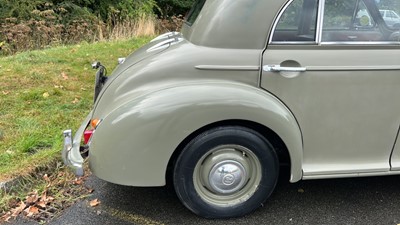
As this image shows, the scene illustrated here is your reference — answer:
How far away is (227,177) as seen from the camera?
9.59 ft

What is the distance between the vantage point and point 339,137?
293 cm

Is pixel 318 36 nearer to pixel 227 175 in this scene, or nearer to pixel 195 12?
pixel 195 12

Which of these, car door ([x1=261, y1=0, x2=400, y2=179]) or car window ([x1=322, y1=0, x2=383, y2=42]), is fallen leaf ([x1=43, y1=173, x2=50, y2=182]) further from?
car window ([x1=322, y1=0, x2=383, y2=42])

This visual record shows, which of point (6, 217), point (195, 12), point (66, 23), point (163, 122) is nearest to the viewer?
point (163, 122)

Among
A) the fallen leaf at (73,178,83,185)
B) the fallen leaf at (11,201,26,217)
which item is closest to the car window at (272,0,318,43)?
the fallen leaf at (73,178,83,185)

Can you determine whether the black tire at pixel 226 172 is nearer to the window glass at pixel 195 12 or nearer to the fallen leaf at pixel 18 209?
the window glass at pixel 195 12

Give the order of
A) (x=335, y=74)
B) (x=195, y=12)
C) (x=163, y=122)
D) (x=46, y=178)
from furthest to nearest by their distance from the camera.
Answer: (x=46, y=178)
(x=195, y=12)
(x=335, y=74)
(x=163, y=122)

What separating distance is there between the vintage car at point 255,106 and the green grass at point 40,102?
40.9 inches

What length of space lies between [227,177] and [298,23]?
1.17 metres

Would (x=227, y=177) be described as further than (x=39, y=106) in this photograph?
No

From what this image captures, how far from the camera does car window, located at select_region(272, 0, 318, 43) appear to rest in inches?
111

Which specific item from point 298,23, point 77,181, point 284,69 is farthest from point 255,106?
point 77,181

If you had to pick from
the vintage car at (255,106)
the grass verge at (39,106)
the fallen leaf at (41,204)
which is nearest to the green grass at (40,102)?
the grass verge at (39,106)

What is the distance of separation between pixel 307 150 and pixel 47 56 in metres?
5.86
